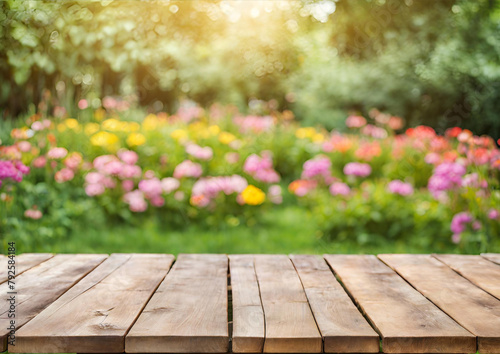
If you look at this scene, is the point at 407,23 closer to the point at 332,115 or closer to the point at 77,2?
the point at 332,115

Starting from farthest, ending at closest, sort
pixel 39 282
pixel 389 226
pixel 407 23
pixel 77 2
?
pixel 407 23
pixel 389 226
pixel 77 2
pixel 39 282

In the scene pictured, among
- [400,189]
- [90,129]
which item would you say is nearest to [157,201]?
[90,129]

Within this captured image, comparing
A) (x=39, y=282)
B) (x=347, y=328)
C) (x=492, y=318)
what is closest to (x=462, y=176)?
(x=492, y=318)

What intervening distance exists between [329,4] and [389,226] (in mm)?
1897

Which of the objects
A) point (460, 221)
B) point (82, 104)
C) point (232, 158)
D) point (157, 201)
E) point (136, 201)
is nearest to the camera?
point (460, 221)

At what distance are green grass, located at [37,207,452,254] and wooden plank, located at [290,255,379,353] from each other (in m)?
2.01

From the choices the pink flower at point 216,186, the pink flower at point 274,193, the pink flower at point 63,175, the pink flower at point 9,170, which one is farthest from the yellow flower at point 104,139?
the pink flower at point 9,170

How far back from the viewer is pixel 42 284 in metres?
1.63

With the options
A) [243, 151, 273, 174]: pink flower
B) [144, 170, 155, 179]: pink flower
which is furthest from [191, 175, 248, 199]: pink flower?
[144, 170, 155, 179]: pink flower

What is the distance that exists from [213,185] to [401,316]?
297 cm

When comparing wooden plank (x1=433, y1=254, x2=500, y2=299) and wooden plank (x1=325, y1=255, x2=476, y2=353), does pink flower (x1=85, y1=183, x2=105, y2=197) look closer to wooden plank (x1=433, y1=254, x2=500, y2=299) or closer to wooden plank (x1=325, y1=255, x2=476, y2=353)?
wooden plank (x1=325, y1=255, x2=476, y2=353)

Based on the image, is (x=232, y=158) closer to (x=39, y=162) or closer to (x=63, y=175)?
(x=63, y=175)

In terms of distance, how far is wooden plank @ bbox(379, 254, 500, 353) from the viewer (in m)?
1.26

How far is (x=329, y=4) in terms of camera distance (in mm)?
4195
